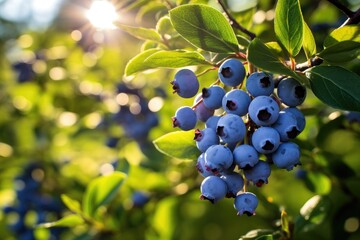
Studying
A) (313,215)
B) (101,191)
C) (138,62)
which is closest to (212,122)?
(138,62)

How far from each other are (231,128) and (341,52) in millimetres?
303

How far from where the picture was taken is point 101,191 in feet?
5.74

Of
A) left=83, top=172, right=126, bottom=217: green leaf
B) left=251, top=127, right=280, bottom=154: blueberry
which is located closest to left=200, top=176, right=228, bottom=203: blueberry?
left=251, top=127, right=280, bottom=154: blueberry

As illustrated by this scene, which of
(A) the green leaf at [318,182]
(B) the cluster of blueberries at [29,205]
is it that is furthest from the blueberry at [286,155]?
(B) the cluster of blueberries at [29,205]

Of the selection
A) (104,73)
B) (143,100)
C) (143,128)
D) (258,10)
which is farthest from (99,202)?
(104,73)

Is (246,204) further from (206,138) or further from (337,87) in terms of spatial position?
(337,87)

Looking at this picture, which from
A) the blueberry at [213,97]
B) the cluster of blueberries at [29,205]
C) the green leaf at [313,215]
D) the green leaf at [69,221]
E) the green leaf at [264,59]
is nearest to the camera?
the green leaf at [264,59]

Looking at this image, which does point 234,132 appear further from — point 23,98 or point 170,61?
point 23,98

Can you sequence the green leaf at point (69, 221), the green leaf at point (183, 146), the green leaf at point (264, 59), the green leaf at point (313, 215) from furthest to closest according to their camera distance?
the green leaf at point (69, 221), the green leaf at point (313, 215), the green leaf at point (183, 146), the green leaf at point (264, 59)

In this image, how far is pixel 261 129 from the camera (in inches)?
40.1

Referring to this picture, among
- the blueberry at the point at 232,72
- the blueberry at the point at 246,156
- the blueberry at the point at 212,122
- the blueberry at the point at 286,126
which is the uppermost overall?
the blueberry at the point at 232,72

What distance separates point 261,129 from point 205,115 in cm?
19

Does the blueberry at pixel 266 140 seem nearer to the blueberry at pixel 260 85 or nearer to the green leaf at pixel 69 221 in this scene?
the blueberry at pixel 260 85

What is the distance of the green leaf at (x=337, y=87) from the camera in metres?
1.03
